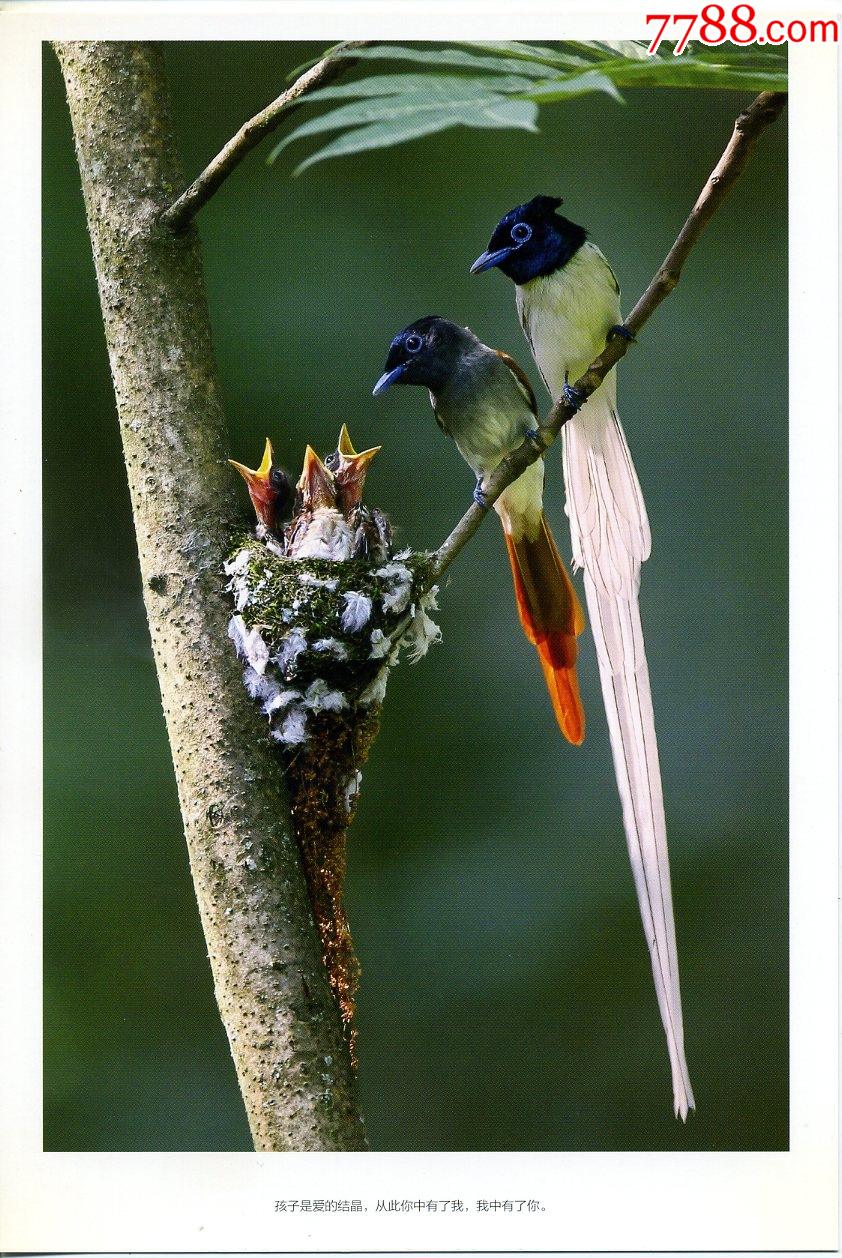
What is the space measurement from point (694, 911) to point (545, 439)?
747 mm

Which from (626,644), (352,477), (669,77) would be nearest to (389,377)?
(352,477)

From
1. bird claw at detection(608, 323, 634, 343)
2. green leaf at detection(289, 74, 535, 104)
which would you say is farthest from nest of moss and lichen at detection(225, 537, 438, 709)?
green leaf at detection(289, 74, 535, 104)

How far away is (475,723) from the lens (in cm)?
188

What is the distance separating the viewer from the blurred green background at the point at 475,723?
167 cm

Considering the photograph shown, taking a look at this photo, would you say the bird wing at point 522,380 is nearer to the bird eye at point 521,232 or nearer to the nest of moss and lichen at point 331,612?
the bird eye at point 521,232

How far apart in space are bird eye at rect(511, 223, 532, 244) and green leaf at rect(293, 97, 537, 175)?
76 cm

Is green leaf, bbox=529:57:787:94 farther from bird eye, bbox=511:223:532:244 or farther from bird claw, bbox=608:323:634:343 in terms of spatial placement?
bird eye, bbox=511:223:532:244

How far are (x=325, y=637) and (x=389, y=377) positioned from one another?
1.45ft

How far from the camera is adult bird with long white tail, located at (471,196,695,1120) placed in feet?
5.56

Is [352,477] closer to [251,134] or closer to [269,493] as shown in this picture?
[269,493]

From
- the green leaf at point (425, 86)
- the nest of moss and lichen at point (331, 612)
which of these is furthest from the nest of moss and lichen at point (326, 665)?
the green leaf at point (425, 86)

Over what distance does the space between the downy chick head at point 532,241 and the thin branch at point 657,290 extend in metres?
0.22
